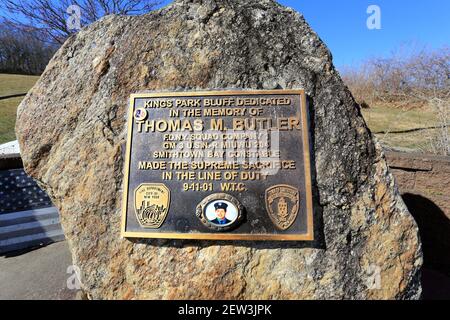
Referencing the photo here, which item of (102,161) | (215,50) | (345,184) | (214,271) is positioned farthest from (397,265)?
(102,161)

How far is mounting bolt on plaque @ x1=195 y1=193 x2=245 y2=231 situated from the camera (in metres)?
2.34

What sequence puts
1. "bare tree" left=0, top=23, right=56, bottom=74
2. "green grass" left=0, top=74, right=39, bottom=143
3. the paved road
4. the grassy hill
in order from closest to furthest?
the paved road, the grassy hill, "green grass" left=0, top=74, right=39, bottom=143, "bare tree" left=0, top=23, right=56, bottom=74

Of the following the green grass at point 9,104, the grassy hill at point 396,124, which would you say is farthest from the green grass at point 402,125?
the green grass at point 9,104

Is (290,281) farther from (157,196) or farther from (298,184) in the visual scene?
(157,196)

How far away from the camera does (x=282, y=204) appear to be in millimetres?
2344

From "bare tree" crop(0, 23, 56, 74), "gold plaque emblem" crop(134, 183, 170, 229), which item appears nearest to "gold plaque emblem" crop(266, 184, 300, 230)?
"gold plaque emblem" crop(134, 183, 170, 229)

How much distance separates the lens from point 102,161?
2559mm

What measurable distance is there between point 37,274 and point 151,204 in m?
2.11

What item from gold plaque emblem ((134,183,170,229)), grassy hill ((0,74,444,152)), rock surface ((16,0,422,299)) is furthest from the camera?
grassy hill ((0,74,444,152))

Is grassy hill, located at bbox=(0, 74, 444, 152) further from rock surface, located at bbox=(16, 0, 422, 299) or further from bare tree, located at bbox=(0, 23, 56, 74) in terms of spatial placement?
bare tree, located at bbox=(0, 23, 56, 74)

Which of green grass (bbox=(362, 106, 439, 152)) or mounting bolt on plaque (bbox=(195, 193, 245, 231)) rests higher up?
green grass (bbox=(362, 106, 439, 152))

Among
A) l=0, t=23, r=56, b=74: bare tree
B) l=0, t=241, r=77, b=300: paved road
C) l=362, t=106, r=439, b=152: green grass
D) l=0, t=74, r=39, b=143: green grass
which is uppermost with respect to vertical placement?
l=0, t=23, r=56, b=74: bare tree

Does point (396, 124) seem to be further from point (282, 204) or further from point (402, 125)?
point (282, 204)

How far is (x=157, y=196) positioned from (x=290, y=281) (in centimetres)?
126
